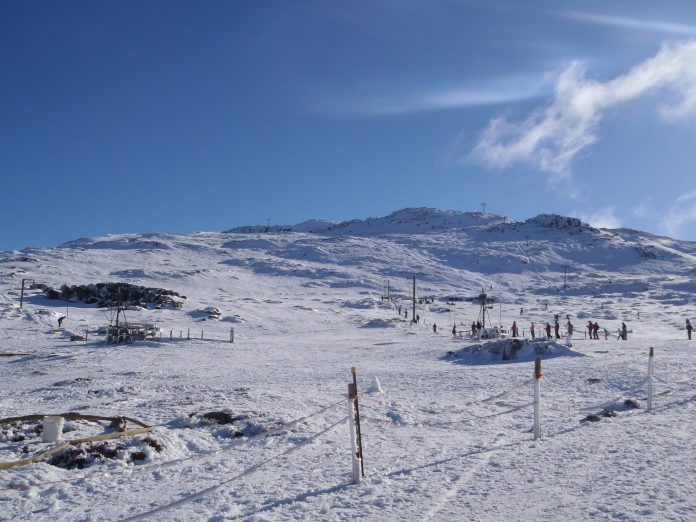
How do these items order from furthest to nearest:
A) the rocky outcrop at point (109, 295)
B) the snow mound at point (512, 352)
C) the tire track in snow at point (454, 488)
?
1. the rocky outcrop at point (109, 295)
2. the snow mound at point (512, 352)
3. the tire track in snow at point (454, 488)

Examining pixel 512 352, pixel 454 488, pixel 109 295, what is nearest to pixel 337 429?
pixel 454 488

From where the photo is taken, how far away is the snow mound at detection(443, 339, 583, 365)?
24.5 metres

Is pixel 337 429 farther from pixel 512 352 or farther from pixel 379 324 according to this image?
pixel 379 324

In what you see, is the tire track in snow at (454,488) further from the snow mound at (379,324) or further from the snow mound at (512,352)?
the snow mound at (379,324)

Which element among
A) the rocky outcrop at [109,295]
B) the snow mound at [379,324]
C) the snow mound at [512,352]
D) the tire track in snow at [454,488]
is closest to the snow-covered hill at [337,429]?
the tire track in snow at [454,488]

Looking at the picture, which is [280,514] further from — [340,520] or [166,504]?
[166,504]

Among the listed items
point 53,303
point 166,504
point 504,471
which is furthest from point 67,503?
point 53,303

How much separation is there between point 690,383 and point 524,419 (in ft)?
18.2

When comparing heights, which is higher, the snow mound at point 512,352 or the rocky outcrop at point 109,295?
the rocky outcrop at point 109,295

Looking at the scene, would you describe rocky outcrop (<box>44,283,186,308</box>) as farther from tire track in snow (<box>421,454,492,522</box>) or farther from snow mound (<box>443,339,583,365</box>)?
tire track in snow (<box>421,454,492,522</box>)

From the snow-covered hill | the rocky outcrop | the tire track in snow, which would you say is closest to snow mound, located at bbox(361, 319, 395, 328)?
the snow-covered hill

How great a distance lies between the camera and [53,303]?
67062 millimetres

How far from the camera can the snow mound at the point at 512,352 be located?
80.3ft

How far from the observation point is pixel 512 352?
83.0 ft
